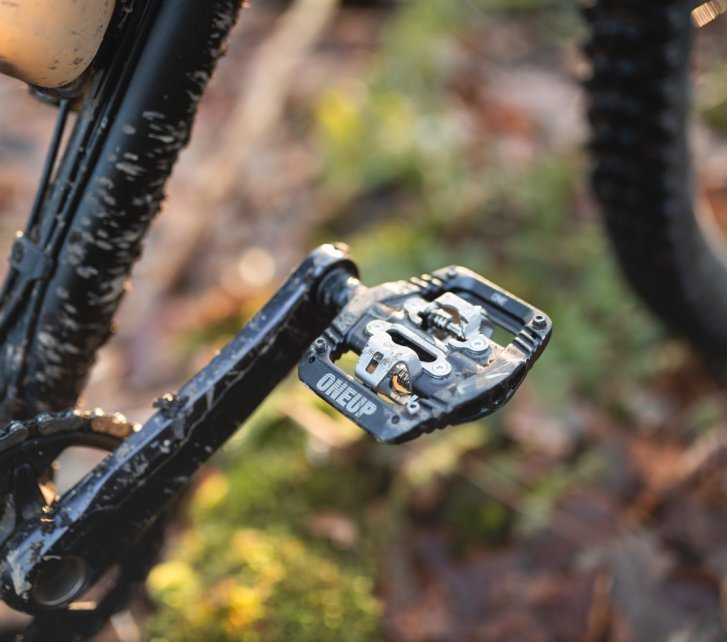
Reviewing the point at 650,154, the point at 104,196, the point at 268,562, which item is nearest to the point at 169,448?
the point at 104,196

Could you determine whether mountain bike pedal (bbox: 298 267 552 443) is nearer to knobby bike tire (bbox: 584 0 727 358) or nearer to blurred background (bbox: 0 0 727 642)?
blurred background (bbox: 0 0 727 642)

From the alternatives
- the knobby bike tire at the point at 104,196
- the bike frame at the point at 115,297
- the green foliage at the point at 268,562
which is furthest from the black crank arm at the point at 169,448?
the green foliage at the point at 268,562

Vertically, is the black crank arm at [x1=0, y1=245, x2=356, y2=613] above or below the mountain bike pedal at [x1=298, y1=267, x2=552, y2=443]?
below

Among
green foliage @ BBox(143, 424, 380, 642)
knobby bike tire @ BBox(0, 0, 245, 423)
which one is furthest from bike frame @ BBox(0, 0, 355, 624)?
green foliage @ BBox(143, 424, 380, 642)

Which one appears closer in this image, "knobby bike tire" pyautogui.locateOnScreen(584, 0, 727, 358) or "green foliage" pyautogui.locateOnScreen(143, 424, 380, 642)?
"green foliage" pyautogui.locateOnScreen(143, 424, 380, 642)

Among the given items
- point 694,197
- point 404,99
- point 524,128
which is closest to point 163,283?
point 404,99

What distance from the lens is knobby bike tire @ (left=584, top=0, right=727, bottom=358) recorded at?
87.4 inches

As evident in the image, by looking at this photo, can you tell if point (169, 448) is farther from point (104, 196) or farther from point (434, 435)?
point (434, 435)

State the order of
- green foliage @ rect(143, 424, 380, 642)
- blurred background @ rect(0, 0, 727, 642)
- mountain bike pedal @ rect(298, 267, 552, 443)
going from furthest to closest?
blurred background @ rect(0, 0, 727, 642)
green foliage @ rect(143, 424, 380, 642)
mountain bike pedal @ rect(298, 267, 552, 443)

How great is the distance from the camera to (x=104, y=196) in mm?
1431

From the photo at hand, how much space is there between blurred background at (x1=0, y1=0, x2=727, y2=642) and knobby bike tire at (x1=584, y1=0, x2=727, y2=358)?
34 cm

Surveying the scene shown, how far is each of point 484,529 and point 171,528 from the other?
2.93 feet

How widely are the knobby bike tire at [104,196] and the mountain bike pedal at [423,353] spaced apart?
388 millimetres

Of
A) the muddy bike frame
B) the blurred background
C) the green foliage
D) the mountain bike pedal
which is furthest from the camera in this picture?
the blurred background
